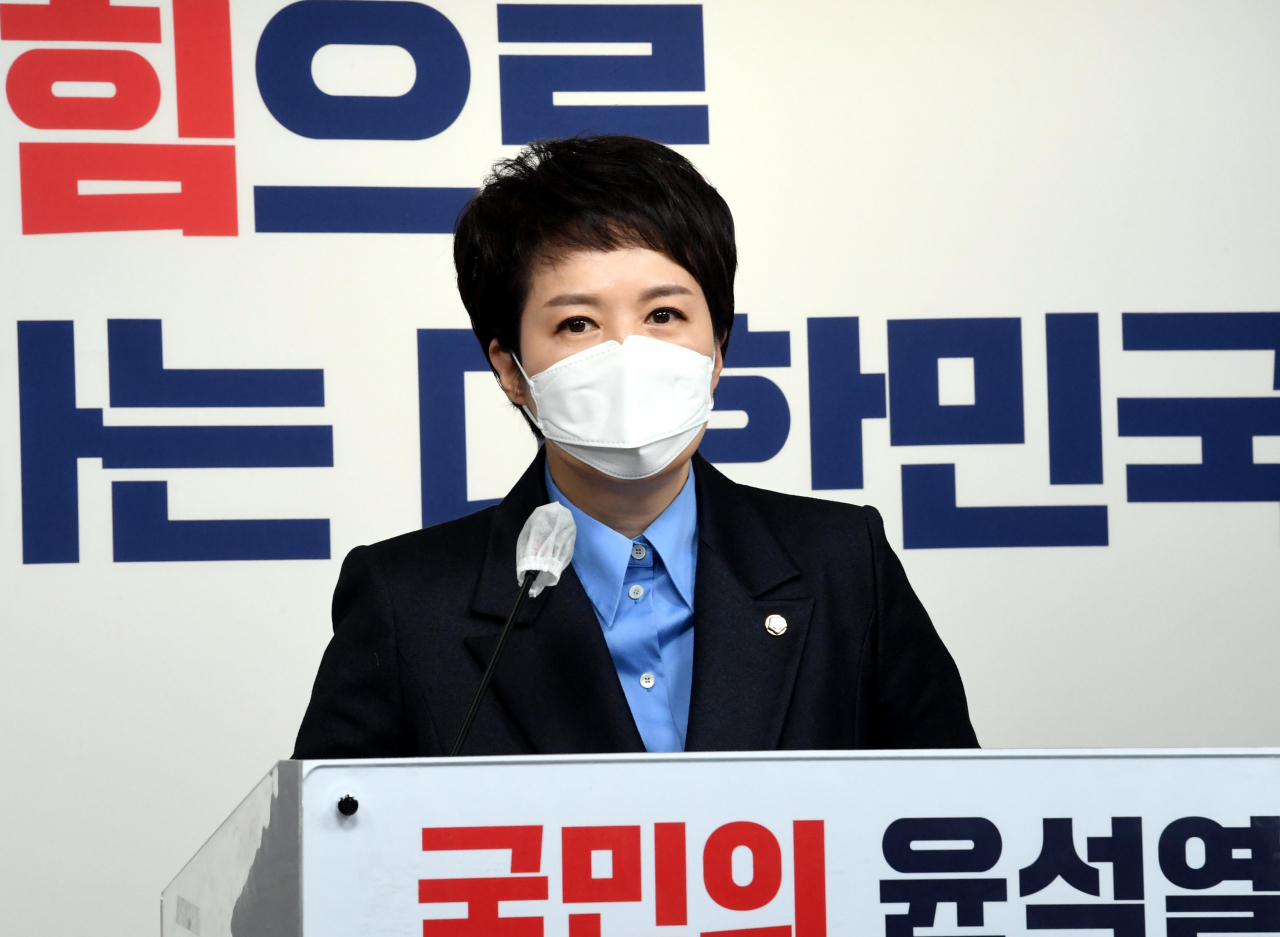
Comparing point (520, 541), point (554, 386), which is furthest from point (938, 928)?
point (554, 386)

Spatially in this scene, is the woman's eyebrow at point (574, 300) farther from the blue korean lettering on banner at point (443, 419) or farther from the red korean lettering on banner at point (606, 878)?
the blue korean lettering on banner at point (443, 419)

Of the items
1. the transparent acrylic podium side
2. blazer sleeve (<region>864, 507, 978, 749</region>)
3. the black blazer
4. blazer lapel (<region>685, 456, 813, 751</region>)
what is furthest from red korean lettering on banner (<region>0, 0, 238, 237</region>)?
the transparent acrylic podium side

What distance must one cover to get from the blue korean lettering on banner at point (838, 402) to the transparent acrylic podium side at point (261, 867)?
177 cm

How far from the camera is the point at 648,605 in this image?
138 centimetres

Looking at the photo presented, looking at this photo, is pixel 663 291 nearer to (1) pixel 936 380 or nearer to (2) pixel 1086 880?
(2) pixel 1086 880

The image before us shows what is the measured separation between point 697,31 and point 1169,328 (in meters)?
1.11

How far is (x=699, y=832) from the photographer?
2.80ft

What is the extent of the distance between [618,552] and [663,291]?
0.28 m

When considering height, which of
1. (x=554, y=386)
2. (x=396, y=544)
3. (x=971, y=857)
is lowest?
(x=971, y=857)

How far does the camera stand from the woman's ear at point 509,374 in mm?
1445

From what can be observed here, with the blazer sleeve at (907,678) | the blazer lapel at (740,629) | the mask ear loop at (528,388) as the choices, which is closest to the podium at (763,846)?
the blazer lapel at (740,629)

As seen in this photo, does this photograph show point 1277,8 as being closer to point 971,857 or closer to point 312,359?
point 312,359

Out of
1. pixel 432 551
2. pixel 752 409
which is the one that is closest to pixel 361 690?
pixel 432 551

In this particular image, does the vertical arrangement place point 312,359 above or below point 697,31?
below
